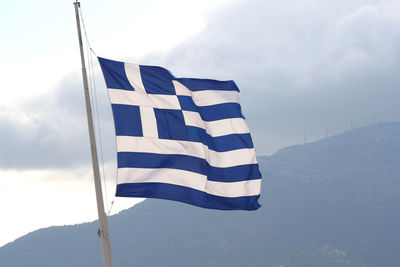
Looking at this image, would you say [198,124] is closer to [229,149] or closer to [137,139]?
[229,149]

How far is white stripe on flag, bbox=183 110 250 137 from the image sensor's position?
22.5 meters

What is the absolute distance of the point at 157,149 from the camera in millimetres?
20531

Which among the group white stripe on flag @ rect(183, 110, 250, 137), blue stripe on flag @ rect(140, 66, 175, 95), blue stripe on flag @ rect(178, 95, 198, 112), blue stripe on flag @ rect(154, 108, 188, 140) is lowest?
white stripe on flag @ rect(183, 110, 250, 137)

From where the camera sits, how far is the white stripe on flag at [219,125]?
22516 millimetres

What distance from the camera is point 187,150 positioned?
2158 centimetres

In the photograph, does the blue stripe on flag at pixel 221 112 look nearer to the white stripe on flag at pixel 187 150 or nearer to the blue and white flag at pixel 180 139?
the blue and white flag at pixel 180 139

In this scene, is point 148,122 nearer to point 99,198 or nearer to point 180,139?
point 180,139

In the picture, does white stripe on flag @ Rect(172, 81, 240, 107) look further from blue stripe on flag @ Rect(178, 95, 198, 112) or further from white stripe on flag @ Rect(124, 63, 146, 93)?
white stripe on flag @ Rect(124, 63, 146, 93)

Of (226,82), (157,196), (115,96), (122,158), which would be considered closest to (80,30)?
(115,96)

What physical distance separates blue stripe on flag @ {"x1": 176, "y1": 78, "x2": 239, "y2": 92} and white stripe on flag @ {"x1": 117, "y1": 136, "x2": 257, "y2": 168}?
1.94 metres

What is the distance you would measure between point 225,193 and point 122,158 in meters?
4.37

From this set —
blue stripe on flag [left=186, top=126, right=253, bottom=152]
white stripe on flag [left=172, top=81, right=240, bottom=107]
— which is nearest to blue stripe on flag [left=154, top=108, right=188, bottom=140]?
blue stripe on flag [left=186, top=126, right=253, bottom=152]

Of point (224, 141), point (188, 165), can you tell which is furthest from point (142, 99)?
point (224, 141)

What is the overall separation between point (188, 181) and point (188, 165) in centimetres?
52
